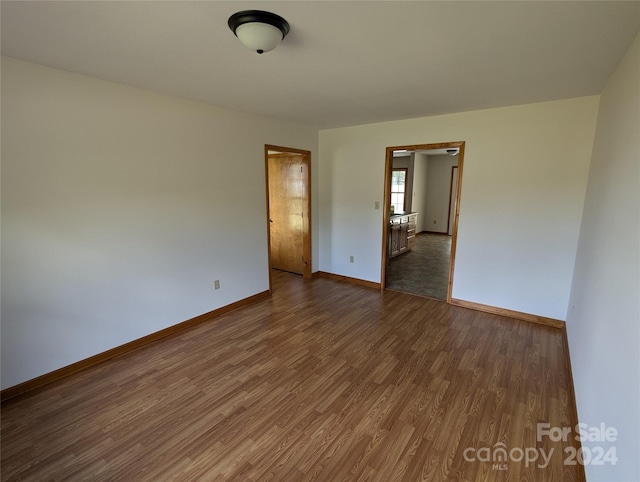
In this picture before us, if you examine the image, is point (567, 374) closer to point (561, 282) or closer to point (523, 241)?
point (561, 282)

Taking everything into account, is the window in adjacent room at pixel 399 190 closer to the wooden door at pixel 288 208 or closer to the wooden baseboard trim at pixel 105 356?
the wooden door at pixel 288 208

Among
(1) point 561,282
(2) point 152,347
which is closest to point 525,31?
(1) point 561,282

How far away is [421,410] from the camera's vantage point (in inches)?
81.4

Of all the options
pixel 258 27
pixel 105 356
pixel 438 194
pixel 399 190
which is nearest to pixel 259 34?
pixel 258 27

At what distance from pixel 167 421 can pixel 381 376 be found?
1572 millimetres

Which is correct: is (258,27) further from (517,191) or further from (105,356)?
(517,191)

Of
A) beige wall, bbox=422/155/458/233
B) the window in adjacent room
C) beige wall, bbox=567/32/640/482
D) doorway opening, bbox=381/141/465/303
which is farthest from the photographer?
beige wall, bbox=422/155/458/233

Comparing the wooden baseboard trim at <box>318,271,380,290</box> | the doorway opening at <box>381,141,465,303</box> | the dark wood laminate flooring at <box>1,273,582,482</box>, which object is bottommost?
the dark wood laminate flooring at <box>1,273,582,482</box>

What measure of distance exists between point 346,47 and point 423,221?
825cm

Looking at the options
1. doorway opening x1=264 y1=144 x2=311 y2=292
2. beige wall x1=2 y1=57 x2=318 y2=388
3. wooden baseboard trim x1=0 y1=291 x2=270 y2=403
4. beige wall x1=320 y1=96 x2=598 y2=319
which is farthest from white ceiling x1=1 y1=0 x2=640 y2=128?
wooden baseboard trim x1=0 y1=291 x2=270 y2=403

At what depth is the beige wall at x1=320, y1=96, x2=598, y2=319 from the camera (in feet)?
9.92

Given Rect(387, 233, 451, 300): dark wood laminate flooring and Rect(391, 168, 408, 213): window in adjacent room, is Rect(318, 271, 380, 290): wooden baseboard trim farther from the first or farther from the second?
Rect(391, 168, 408, 213): window in adjacent room

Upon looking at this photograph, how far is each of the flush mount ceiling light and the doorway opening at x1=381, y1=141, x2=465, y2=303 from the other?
2.72 metres

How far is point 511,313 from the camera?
353cm
